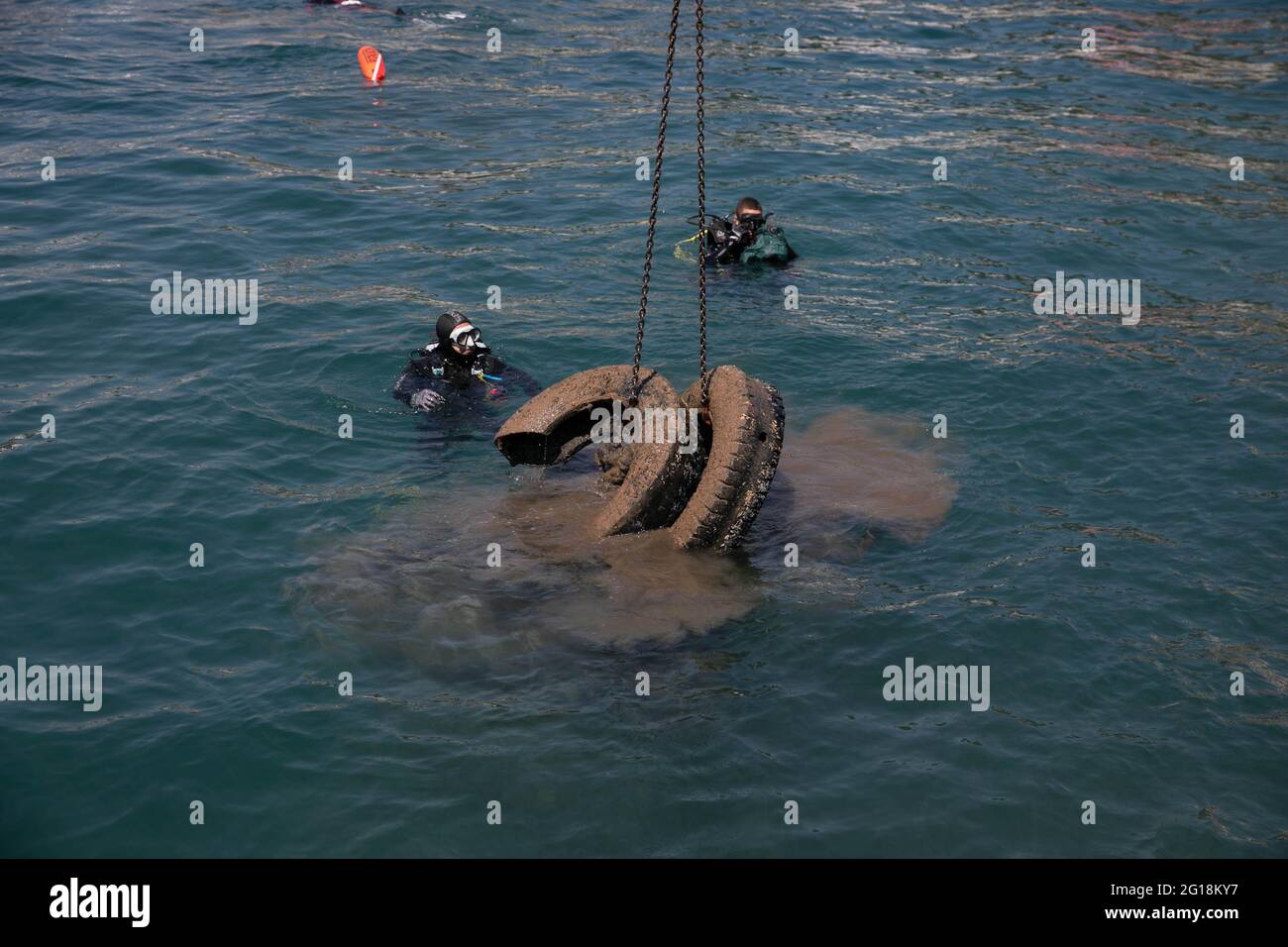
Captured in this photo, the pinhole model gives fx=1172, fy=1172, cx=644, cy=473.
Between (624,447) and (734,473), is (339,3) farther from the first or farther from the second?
(734,473)

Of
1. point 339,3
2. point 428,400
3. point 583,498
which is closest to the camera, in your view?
point 583,498

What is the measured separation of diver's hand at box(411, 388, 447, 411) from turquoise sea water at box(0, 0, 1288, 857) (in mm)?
207

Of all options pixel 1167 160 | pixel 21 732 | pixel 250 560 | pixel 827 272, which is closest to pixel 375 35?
pixel 827 272

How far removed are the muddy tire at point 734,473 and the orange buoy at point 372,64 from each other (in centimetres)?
1792

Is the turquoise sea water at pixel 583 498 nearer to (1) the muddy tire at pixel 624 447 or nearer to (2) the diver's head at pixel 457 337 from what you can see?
(1) the muddy tire at pixel 624 447

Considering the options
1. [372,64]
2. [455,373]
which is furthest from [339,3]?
[455,373]

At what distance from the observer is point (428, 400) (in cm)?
1210

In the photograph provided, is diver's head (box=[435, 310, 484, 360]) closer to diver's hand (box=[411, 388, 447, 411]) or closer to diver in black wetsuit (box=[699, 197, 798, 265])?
diver's hand (box=[411, 388, 447, 411])

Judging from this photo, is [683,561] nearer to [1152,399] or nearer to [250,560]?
[250,560]

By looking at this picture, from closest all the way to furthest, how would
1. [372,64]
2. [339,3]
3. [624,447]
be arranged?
1. [624,447]
2. [372,64]
3. [339,3]

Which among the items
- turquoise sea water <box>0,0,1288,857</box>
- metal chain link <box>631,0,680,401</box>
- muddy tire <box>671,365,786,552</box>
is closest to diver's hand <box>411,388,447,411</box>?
turquoise sea water <box>0,0,1288,857</box>

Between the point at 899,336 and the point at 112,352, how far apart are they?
363 inches

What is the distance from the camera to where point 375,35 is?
27000mm

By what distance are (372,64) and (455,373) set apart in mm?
14344
